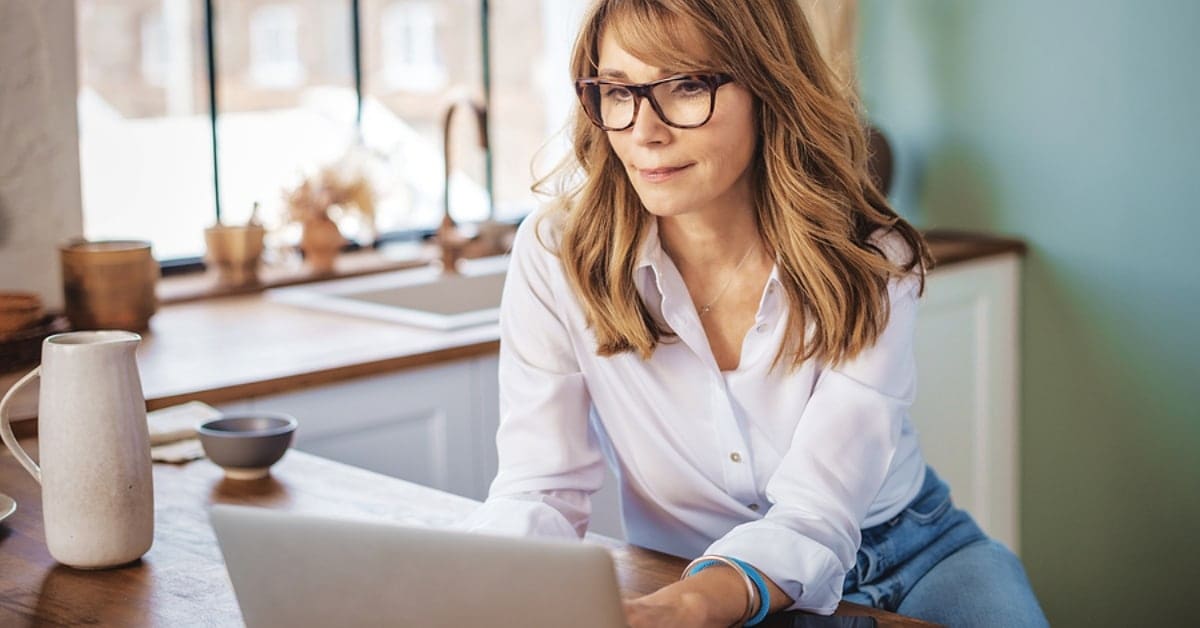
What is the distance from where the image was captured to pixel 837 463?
157 cm

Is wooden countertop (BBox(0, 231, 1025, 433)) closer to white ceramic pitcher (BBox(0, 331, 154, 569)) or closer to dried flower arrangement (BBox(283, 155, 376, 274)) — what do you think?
dried flower arrangement (BBox(283, 155, 376, 274))

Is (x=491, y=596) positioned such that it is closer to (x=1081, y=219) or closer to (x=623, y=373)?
(x=623, y=373)

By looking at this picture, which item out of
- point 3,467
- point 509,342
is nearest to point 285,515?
point 509,342

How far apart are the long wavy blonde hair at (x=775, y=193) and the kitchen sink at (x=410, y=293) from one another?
37.3 inches

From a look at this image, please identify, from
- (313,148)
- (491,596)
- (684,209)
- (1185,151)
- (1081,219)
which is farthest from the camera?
(313,148)

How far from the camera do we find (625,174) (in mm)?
1750

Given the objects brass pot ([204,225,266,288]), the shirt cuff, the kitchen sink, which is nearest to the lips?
the shirt cuff

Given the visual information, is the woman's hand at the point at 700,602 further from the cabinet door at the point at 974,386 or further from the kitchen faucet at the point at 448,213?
the cabinet door at the point at 974,386

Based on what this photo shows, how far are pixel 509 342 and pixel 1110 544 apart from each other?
2106 mm

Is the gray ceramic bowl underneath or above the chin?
underneath

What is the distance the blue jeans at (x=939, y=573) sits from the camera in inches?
65.4

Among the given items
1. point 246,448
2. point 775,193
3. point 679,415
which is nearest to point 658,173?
point 775,193

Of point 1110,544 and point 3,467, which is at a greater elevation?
point 3,467

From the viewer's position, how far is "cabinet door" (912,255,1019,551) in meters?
3.30
